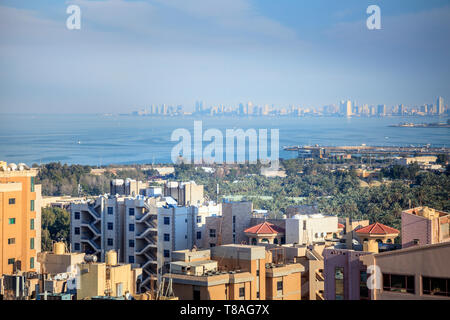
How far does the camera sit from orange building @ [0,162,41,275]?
29.2 ft

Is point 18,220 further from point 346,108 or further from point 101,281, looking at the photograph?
point 346,108

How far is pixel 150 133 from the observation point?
149 feet

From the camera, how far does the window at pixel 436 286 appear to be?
15.1 feet

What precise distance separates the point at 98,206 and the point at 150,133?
115 feet

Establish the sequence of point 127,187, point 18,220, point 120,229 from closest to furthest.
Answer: point 18,220 → point 120,229 → point 127,187

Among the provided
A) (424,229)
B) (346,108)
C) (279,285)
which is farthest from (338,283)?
(346,108)

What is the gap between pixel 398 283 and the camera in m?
4.79

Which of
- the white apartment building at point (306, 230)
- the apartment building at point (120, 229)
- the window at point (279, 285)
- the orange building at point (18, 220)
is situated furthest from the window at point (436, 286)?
the apartment building at point (120, 229)

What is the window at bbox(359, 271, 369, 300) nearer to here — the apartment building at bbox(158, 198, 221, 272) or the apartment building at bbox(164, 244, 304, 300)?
the apartment building at bbox(164, 244, 304, 300)

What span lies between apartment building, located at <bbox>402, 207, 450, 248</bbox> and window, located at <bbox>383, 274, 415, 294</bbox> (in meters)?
1.81

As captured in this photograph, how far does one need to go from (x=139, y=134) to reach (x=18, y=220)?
1433 inches
